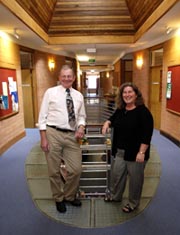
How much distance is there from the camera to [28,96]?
6.73 m

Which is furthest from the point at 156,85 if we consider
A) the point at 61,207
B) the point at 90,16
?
the point at 61,207

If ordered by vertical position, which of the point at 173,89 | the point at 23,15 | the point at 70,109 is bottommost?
the point at 70,109

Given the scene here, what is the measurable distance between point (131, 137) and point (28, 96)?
5159 millimetres

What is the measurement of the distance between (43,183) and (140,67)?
5325 mm

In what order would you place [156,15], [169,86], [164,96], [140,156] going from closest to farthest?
1. [140,156]
2. [156,15]
3. [169,86]
4. [164,96]

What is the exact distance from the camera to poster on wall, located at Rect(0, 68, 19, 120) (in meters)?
4.50

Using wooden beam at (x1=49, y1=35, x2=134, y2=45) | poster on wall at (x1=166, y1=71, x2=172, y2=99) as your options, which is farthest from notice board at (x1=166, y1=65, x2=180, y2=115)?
wooden beam at (x1=49, y1=35, x2=134, y2=45)

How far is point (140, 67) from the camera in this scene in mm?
7184

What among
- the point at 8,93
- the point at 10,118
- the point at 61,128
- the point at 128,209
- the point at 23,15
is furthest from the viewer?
the point at 10,118

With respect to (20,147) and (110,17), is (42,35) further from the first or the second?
(20,147)

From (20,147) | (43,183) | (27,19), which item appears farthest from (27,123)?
(43,183)

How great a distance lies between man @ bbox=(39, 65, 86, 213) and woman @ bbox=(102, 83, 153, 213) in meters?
0.37

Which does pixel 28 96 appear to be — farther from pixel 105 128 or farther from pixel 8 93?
pixel 105 128

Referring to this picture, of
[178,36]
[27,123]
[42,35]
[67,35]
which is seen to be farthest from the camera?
[27,123]
